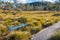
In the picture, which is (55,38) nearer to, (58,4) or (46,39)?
(46,39)

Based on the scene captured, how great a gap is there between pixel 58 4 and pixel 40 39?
82448mm

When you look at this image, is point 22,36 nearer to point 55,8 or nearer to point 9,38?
point 9,38

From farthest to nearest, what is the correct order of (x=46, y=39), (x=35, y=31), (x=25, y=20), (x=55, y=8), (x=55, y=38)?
(x=55, y=8) → (x=25, y=20) → (x=35, y=31) → (x=46, y=39) → (x=55, y=38)

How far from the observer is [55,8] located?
89438mm

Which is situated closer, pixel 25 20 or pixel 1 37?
pixel 1 37

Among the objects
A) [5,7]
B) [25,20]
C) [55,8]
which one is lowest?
[55,8]

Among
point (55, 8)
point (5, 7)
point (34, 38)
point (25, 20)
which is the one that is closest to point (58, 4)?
point (55, 8)

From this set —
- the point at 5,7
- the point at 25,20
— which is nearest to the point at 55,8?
the point at 5,7

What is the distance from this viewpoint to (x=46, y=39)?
1023 centimetres

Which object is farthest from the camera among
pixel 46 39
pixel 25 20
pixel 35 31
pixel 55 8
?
pixel 55 8

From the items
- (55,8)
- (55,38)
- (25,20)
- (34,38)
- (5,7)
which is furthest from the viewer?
(55,8)

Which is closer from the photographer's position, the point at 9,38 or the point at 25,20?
the point at 9,38

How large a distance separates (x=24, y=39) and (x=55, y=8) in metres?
80.5

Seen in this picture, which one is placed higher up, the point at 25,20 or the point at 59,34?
the point at 59,34
